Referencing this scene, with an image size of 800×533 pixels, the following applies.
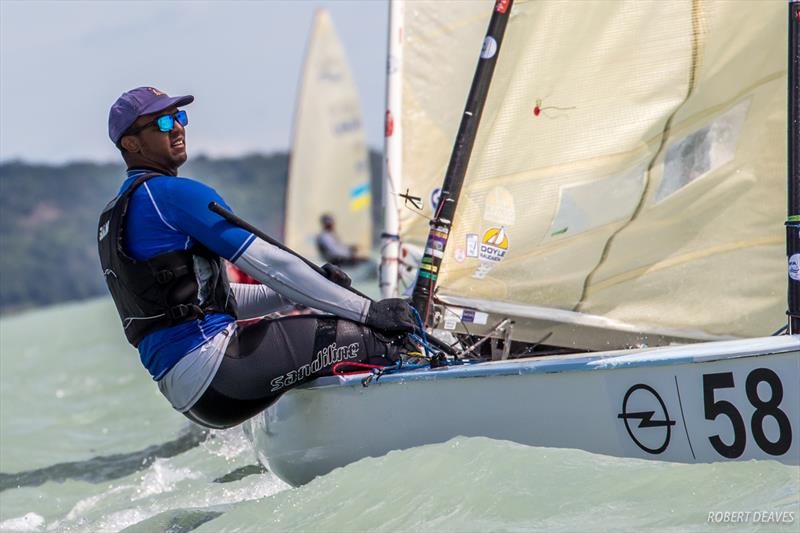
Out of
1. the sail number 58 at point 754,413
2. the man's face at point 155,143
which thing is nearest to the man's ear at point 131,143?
the man's face at point 155,143

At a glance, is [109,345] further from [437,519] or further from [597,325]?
[437,519]

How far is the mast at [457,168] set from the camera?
4.11 meters

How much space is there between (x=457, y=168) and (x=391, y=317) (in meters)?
0.86

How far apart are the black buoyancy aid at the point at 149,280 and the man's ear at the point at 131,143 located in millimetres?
143

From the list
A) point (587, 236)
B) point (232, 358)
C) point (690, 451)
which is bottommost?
point (690, 451)

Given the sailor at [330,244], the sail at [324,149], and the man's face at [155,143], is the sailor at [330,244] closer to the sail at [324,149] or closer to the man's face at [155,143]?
the sail at [324,149]

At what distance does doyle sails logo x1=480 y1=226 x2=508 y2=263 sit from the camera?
163 inches

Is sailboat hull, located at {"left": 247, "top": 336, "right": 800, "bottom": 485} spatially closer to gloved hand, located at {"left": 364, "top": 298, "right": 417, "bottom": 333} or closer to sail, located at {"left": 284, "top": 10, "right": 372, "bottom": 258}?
gloved hand, located at {"left": 364, "top": 298, "right": 417, "bottom": 333}

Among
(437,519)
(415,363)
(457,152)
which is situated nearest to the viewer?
(437,519)

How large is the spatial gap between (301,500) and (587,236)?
1.53m

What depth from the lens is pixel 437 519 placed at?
299 centimetres

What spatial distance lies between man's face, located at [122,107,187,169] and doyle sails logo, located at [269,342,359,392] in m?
0.71

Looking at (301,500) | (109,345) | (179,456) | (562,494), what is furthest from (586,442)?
(109,345)

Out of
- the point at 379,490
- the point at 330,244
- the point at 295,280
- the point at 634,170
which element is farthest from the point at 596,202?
the point at 330,244
